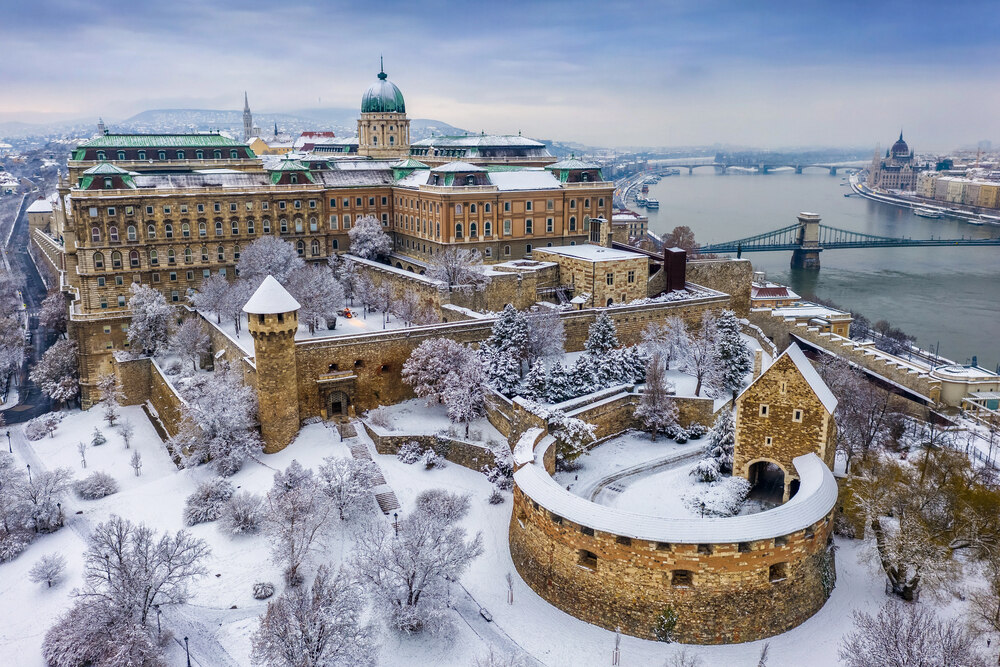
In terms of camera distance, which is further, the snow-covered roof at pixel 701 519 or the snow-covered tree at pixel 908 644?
the snow-covered roof at pixel 701 519

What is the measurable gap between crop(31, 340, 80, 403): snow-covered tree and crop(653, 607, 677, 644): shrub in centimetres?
3983

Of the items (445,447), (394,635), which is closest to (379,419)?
(445,447)

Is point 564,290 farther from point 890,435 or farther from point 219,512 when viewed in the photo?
point 219,512

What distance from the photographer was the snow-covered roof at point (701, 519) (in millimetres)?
20656

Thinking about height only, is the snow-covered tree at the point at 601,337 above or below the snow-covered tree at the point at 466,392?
above

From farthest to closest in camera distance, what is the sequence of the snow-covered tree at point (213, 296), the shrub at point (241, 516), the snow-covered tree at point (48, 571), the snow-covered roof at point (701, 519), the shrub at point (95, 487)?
the snow-covered tree at point (213, 296) < the shrub at point (95, 487) < the shrub at point (241, 516) < the snow-covered tree at point (48, 571) < the snow-covered roof at point (701, 519)

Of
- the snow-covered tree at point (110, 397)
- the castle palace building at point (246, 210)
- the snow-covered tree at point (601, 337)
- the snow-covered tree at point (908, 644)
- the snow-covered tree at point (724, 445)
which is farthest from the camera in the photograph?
the castle palace building at point (246, 210)

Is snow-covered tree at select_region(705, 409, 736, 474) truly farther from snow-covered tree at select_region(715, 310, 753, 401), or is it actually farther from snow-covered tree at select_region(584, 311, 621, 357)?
snow-covered tree at select_region(584, 311, 621, 357)

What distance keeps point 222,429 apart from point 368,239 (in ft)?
82.9

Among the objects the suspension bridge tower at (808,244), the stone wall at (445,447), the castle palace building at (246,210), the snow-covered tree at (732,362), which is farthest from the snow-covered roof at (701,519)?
the suspension bridge tower at (808,244)

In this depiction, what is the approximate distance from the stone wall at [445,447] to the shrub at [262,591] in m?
9.53

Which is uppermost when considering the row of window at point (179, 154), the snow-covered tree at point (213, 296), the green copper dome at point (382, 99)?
the green copper dome at point (382, 99)

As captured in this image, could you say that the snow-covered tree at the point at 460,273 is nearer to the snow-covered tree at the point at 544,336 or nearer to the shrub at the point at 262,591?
the snow-covered tree at the point at 544,336

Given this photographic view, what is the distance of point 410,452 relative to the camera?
31453 millimetres
